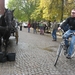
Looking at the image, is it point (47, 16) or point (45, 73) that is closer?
point (45, 73)

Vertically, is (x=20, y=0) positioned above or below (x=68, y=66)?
above

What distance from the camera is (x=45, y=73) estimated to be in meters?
7.63

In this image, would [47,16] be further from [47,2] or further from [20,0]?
[20,0]

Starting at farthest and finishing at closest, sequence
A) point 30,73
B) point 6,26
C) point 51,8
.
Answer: point 51,8 < point 6,26 < point 30,73

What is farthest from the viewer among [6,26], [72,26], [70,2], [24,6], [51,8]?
[24,6]

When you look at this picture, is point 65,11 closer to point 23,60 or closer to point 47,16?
point 47,16

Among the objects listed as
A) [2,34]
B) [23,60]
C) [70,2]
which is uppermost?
[70,2]

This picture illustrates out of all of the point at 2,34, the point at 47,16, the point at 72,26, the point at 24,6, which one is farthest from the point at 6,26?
the point at 24,6

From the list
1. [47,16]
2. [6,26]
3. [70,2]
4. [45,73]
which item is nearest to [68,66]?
[45,73]

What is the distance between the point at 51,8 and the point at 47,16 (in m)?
1.87

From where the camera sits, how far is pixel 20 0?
7312 centimetres

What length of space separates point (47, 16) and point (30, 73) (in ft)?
91.5

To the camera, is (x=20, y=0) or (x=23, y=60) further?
(x=20, y=0)

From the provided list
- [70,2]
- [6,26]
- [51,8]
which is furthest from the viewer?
[51,8]
